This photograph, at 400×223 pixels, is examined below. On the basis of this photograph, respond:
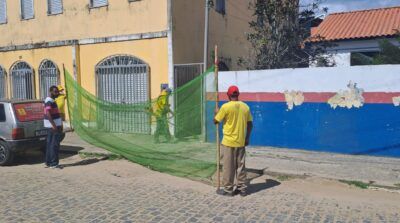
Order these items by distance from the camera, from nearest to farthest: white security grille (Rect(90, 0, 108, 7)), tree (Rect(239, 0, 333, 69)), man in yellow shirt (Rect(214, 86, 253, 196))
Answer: man in yellow shirt (Rect(214, 86, 253, 196))
tree (Rect(239, 0, 333, 69))
white security grille (Rect(90, 0, 108, 7))

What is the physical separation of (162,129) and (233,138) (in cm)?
349

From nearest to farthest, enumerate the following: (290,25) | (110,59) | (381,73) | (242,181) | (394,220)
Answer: (394,220) → (242,181) → (381,73) → (290,25) → (110,59)

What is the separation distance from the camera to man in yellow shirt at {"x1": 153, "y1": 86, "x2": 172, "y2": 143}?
9.93 metres

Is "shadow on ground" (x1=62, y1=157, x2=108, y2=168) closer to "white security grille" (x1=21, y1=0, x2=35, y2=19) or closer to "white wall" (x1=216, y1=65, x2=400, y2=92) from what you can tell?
"white wall" (x1=216, y1=65, x2=400, y2=92)

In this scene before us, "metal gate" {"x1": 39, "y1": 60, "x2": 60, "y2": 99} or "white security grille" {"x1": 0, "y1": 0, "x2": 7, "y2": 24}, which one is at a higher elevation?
"white security grille" {"x1": 0, "y1": 0, "x2": 7, "y2": 24}

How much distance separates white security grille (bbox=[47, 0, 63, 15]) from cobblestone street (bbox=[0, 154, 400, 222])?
896 cm

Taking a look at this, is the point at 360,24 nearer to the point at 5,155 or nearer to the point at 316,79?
the point at 316,79

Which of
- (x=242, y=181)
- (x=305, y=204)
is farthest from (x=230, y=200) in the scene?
(x=305, y=204)

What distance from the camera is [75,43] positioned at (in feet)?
50.8

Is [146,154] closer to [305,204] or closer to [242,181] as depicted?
[242,181]

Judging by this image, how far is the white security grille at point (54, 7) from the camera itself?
632 inches

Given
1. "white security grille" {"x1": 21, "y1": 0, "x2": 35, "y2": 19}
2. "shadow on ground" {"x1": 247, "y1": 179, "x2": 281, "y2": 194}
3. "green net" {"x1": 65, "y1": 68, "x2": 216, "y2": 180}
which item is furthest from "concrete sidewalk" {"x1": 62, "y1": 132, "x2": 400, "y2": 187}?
"white security grille" {"x1": 21, "y1": 0, "x2": 35, "y2": 19}

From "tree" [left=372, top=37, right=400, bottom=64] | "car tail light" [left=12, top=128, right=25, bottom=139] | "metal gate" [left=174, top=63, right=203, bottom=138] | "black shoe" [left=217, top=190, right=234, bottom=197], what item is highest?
"tree" [left=372, top=37, right=400, bottom=64]

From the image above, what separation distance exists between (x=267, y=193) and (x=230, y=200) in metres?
0.78
